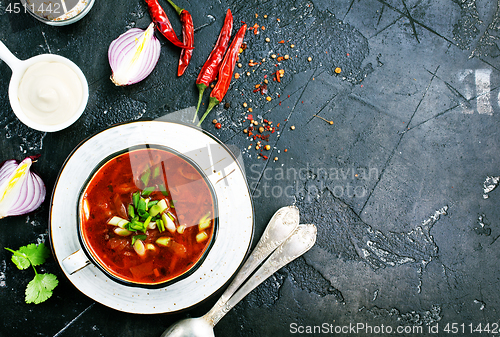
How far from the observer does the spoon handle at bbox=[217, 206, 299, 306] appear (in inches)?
85.4

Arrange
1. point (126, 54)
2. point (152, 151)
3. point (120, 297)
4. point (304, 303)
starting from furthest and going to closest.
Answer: point (304, 303) < point (126, 54) < point (120, 297) < point (152, 151)

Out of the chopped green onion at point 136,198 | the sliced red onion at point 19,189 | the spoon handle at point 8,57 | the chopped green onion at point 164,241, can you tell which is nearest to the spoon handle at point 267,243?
the chopped green onion at point 164,241

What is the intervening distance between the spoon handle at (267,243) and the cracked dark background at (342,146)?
0.09 m

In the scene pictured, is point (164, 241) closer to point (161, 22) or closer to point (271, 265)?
point (271, 265)

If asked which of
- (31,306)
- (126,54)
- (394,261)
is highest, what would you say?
(126,54)

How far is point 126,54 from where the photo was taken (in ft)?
7.09

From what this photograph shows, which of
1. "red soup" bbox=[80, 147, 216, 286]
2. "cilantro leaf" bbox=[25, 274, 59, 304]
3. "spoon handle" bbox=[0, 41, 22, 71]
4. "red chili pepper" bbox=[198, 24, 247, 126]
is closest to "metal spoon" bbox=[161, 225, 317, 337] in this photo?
"red soup" bbox=[80, 147, 216, 286]

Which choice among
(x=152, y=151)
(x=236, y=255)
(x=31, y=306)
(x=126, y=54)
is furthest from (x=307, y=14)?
(x=31, y=306)

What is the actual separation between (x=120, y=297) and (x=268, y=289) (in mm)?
999

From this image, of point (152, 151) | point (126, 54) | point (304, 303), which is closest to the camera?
point (152, 151)

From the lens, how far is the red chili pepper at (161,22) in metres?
2.24

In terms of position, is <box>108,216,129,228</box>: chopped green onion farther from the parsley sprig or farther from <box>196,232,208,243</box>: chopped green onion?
the parsley sprig

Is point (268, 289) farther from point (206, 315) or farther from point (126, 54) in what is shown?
point (126, 54)

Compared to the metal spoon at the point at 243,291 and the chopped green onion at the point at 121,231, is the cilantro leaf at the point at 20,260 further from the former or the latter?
the metal spoon at the point at 243,291
